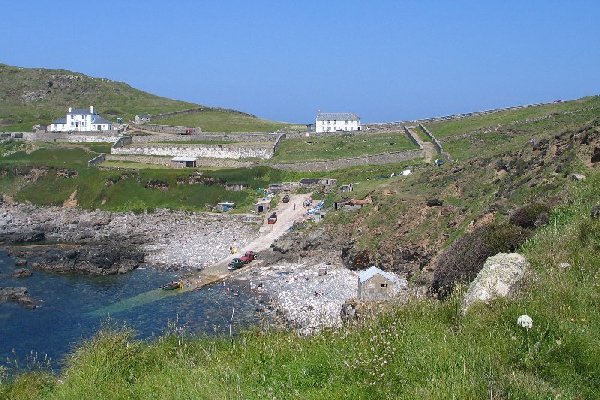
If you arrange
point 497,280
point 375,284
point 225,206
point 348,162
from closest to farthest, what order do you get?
point 497,280
point 375,284
point 225,206
point 348,162

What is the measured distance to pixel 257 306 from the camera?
42.3 m

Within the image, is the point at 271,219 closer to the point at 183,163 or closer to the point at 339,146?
the point at 183,163

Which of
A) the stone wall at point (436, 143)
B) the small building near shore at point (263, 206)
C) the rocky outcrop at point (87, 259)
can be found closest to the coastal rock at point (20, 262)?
the rocky outcrop at point (87, 259)

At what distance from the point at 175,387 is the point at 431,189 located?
145ft

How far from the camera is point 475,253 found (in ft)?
68.2

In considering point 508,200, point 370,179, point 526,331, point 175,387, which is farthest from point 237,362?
point 370,179

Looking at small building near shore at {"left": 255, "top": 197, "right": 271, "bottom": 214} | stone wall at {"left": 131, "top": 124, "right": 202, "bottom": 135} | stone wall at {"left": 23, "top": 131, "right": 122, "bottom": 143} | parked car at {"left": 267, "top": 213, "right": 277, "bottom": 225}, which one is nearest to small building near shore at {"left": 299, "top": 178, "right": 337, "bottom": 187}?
small building near shore at {"left": 255, "top": 197, "right": 271, "bottom": 214}

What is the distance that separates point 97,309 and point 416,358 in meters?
37.6

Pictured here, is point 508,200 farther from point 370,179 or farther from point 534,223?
point 370,179

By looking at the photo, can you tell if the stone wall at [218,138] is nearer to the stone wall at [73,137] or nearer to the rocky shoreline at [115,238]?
the stone wall at [73,137]

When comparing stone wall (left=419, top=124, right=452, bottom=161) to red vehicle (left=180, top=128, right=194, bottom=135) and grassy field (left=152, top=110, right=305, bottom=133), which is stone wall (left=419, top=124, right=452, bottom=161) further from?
red vehicle (left=180, top=128, right=194, bottom=135)

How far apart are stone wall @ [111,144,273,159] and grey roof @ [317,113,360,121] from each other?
19.6m

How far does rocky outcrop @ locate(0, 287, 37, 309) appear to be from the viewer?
4494cm

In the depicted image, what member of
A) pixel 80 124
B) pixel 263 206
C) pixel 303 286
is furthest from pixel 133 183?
pixel 303 286
